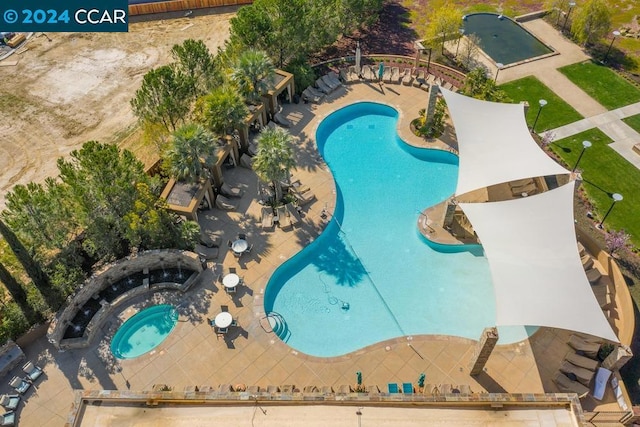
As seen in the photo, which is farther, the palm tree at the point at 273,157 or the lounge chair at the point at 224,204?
the lounge chair at the point at 224,204

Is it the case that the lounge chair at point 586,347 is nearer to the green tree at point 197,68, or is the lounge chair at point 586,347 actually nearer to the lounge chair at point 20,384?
the lounge chair at point 20,384

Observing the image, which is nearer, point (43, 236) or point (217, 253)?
point (43, 236)

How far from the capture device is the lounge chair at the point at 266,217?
108 ft

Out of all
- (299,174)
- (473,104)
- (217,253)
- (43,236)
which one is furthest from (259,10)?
(43,236)

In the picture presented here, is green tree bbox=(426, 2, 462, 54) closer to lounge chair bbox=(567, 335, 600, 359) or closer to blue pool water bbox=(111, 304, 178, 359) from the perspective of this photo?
lounge chair bbox=(567, 335, 600, 359)

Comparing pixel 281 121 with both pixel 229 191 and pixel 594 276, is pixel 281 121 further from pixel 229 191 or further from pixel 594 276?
pixel 594 276

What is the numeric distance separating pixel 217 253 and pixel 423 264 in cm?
1448

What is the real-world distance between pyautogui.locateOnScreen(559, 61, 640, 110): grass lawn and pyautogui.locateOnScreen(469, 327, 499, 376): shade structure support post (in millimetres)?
32698

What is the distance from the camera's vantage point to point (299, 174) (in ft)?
120

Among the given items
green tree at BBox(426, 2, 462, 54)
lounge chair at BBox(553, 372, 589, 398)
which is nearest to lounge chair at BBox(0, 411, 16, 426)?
lounge chair at BBox(553, 372, 589, 398)

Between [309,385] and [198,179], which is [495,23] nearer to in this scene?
[198,179]

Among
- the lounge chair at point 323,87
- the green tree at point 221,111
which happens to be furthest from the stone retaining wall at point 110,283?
the lounge chair at point 323,87

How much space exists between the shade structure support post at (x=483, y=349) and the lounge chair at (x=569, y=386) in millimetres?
4222

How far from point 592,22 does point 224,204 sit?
1727 inches
